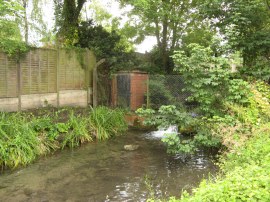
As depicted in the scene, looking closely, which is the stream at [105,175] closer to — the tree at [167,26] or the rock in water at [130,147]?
the rock in water at [130,147]

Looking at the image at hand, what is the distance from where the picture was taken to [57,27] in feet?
39.4

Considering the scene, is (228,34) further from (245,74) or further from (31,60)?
(31,60)

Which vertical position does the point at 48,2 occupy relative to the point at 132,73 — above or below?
above

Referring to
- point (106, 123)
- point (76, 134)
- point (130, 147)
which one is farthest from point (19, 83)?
point (130, 147)

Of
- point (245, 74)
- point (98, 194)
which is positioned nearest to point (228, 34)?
point (245, 74)

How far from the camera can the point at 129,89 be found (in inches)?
445

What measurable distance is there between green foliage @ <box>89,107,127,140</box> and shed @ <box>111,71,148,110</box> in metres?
1.16

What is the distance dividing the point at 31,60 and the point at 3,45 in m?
1.81

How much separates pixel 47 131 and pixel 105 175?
269 cm

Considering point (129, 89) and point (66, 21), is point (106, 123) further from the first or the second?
point (66, 21)

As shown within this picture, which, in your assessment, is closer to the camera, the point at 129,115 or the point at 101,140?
the point at 101,140

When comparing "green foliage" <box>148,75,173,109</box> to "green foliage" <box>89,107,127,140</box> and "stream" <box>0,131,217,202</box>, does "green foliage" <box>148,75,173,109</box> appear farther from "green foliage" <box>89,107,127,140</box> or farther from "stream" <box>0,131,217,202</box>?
"stream" <box>0,131,217,202</box>

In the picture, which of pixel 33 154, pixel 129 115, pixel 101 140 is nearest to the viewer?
pixel 33 154

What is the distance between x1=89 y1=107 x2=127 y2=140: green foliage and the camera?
8859 millimetres
